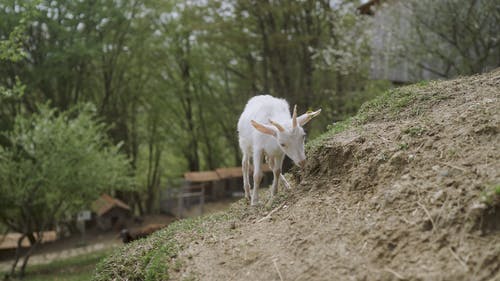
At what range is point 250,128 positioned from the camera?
310 inches

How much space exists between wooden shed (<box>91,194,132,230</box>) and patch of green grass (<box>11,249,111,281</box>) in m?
3.02

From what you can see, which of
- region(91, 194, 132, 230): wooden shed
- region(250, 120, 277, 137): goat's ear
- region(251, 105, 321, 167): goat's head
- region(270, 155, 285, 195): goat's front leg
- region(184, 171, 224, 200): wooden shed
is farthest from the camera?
region(91, 194, 132, 230): wooden shed

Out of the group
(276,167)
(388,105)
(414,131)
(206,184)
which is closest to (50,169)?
(206,184)

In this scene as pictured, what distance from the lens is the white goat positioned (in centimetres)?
677

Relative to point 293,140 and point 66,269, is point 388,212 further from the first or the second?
point 66,269

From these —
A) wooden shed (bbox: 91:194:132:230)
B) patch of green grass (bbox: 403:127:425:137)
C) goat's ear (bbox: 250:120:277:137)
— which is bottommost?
wooden shed (bbox: 91:194:132:230)

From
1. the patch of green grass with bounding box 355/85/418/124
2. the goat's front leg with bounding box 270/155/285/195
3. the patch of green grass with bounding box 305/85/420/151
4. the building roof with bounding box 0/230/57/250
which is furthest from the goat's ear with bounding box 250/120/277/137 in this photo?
the building roof with bounding box 0/230/57/250

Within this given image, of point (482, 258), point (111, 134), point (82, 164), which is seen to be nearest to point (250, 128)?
point (482, 258)

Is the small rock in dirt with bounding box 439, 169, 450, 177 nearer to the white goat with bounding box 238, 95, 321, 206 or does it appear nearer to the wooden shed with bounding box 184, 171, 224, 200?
the white goat with bounding box 238, 95, 321, 206

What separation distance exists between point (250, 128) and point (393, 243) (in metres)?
3.66

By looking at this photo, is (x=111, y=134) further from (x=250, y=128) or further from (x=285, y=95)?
(x=250, y=128)

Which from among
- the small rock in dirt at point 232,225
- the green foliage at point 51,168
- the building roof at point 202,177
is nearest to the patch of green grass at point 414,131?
the small rock in dirt at point 232,225

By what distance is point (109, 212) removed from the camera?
2483 cm

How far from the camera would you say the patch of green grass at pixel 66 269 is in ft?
56.9
